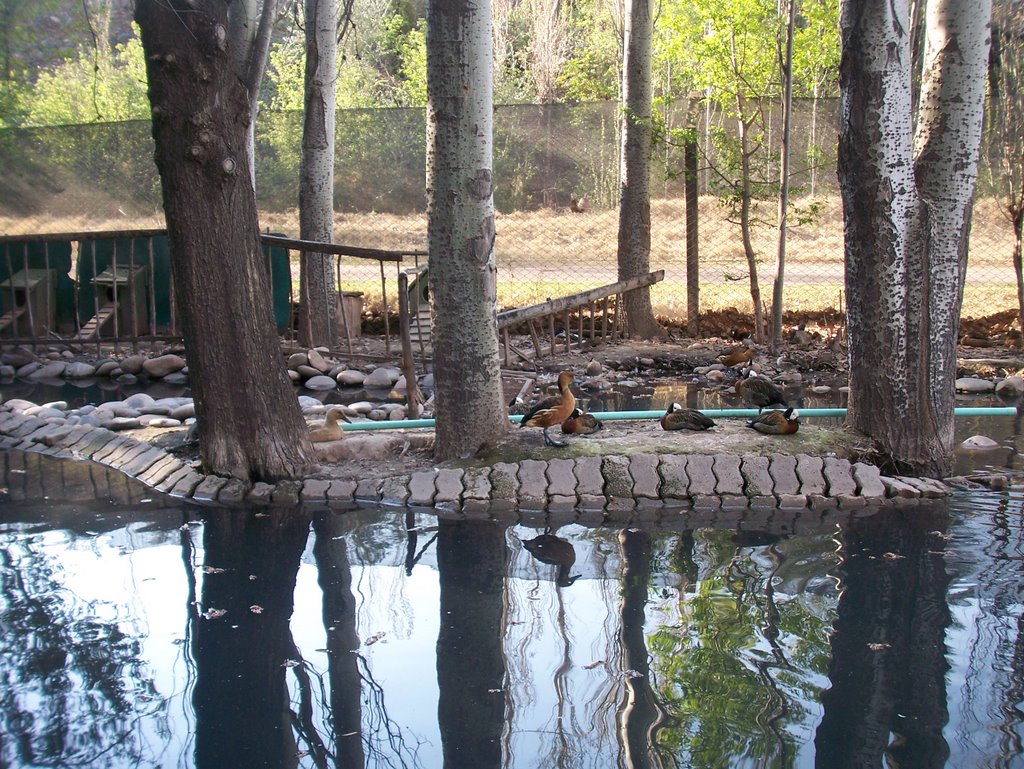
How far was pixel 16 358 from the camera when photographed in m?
12.4

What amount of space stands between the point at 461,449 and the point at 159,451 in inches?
98.5

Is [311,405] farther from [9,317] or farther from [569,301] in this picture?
[9,317]

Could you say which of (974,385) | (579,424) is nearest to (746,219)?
(974,385)

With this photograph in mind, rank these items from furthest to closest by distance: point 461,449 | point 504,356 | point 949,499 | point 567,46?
point 567,46
point 504,356
point 461,449
point 949,499

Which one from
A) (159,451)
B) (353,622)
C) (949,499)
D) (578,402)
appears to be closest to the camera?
(353,622)

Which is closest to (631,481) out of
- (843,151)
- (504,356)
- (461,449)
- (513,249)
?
(461,449)

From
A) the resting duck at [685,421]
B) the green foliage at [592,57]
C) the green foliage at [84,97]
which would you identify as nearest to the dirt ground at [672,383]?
the resting duck at [685,421]

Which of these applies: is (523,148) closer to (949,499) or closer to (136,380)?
(136,380)

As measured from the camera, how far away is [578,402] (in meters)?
9.40

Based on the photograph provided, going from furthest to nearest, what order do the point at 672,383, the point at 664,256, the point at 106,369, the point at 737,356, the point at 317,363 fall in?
the point at 664,256
the point at 106,369
the point at 317,363
the point at 737,356
the point at 672,383

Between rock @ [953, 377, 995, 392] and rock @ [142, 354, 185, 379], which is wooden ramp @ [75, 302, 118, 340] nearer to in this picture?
rock @ [142, 354, 185, 379]

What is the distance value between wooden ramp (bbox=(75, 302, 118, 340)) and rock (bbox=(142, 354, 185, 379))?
1.25m

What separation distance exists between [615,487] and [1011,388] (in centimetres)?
550

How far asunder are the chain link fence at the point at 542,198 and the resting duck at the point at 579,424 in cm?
587
